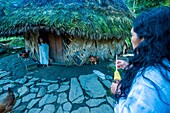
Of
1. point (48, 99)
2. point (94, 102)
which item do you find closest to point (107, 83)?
→ point (94, 102)

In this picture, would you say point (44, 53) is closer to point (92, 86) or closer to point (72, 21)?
point (72, 21)

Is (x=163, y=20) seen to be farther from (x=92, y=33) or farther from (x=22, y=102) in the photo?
(x=92, y=33)

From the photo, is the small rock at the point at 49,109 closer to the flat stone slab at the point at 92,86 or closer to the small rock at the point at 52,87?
the small rock at the point at 52,87

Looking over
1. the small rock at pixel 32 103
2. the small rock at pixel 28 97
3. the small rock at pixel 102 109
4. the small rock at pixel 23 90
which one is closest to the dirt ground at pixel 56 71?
the small rock at pixel 23 90

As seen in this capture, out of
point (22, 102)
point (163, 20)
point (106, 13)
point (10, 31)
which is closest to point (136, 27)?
point (163, 20)

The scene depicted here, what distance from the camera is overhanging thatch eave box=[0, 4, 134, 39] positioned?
16.1 feet

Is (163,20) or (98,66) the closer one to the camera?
(163,20)

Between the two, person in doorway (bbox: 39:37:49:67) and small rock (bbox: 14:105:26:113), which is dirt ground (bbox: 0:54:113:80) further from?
small rock (bbox: 14:105:26:113)

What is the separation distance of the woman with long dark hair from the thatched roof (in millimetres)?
4030

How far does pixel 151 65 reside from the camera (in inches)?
35.5

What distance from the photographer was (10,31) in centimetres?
Result: 550

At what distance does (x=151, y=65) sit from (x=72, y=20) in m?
4.33

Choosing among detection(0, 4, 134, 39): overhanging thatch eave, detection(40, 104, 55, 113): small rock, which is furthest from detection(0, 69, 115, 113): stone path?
detection(0, 4, 134, 39): overhanging thatch eave

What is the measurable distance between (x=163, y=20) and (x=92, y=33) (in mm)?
4191
